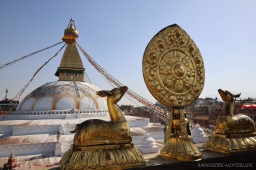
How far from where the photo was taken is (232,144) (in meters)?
3.12

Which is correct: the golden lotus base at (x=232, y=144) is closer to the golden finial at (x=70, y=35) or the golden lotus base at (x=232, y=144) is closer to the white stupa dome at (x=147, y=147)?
the white stupa dome at (x=147, y=147)

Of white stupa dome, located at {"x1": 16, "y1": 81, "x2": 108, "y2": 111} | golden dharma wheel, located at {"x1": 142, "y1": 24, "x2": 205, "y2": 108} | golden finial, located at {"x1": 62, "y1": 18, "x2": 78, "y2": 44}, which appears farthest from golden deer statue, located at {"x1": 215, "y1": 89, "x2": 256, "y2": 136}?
golden finial, located at {"x1": 62, "y1": 18, "x2": 78, "y2": 44}

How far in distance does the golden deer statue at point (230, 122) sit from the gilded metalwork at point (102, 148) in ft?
5.27

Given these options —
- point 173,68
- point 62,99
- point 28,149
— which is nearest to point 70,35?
point 62,99

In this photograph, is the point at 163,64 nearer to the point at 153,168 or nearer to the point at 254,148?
the point at 153,168

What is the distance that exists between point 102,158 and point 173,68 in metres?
1.71

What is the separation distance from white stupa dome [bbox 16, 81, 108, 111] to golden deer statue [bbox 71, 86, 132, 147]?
42.1 ft

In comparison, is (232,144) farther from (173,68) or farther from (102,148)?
(102,148)

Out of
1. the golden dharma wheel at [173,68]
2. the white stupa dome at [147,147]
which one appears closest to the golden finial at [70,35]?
the white stupa dome at [147,147]

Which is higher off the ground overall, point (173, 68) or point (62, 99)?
point (62, 99)

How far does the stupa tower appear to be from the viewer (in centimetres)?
1839

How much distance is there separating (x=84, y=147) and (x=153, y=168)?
949 millimetres

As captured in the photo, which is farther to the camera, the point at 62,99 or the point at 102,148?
the point at 62,99

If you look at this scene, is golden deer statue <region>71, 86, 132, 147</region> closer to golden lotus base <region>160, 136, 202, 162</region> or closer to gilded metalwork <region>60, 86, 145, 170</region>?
gilded metalwork <region>60, 86, 145, 170</region>
